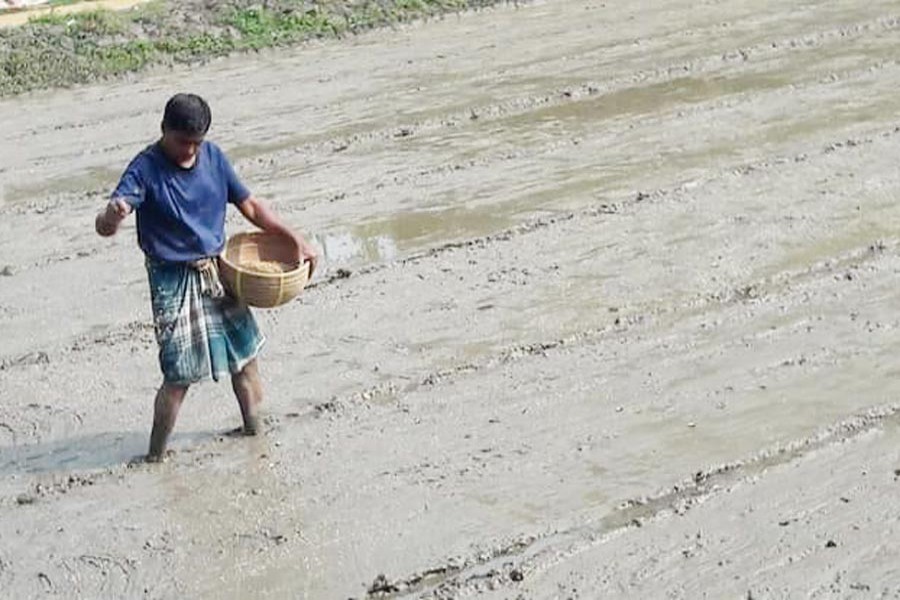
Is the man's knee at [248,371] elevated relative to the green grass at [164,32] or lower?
lower

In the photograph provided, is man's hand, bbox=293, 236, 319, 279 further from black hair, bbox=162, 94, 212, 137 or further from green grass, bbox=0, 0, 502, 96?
green grass, bbox=0, 0, 502, 96

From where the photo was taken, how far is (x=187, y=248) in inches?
249

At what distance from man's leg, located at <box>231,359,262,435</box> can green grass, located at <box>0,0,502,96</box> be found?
24.8ft

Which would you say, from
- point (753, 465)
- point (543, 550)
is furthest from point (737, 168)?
point (543, 550)

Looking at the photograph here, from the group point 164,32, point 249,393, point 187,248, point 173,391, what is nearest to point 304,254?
point 187,248

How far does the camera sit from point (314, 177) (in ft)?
34.7

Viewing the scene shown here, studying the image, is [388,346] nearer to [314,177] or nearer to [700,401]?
[700,401]

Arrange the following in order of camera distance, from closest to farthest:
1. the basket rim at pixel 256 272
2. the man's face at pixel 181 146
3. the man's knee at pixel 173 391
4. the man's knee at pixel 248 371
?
1. the man's face at pixel 181 146
2. the basket rim at pixel 256 272
3. the man's knee at pixel 173 391
4. the man's knee at pixel 248 371

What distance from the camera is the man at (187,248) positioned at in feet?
20.2

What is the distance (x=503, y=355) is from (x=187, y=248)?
5.79ft

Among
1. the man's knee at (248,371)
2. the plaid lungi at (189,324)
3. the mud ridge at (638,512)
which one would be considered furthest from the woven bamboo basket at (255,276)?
the mud ridge at (638,512)

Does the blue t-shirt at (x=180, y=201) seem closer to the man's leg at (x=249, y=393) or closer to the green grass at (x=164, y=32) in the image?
the man's leg at (x=249, y=393)

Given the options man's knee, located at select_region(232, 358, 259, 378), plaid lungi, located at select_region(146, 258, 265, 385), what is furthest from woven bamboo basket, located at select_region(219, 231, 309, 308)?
man's knee, located at select_region(232, 358, 259, 378)

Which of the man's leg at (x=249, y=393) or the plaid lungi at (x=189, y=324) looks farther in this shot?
the man's leg at (x=249, y=393)
